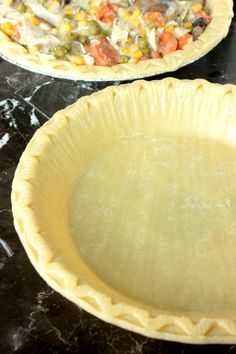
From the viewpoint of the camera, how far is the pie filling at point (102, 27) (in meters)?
2.53

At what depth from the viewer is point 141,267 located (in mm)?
1553

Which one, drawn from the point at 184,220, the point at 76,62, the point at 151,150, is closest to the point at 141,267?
the point at 184,220

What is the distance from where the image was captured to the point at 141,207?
1.75 metres

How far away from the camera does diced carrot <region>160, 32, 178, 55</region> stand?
101 inches

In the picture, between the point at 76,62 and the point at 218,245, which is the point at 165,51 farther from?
the point at 218,245

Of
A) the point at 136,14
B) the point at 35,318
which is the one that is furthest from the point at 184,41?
the point at 35,318

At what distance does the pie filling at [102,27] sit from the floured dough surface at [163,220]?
786 millimetres

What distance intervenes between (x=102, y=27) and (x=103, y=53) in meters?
0.27

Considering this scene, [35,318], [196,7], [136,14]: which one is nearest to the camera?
[35,318]

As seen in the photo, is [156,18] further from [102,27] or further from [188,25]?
[102,27]

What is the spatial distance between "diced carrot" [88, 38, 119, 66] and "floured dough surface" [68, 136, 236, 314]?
2.29 feet

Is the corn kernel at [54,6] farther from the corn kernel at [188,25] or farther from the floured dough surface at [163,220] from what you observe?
the floured dough surface at [163,220]

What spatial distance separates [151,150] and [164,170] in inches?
4.6

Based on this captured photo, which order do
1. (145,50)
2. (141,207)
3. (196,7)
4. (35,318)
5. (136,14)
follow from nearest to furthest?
(35,318) < (141,207) < (145,50) < (136,14) < (196,7)
